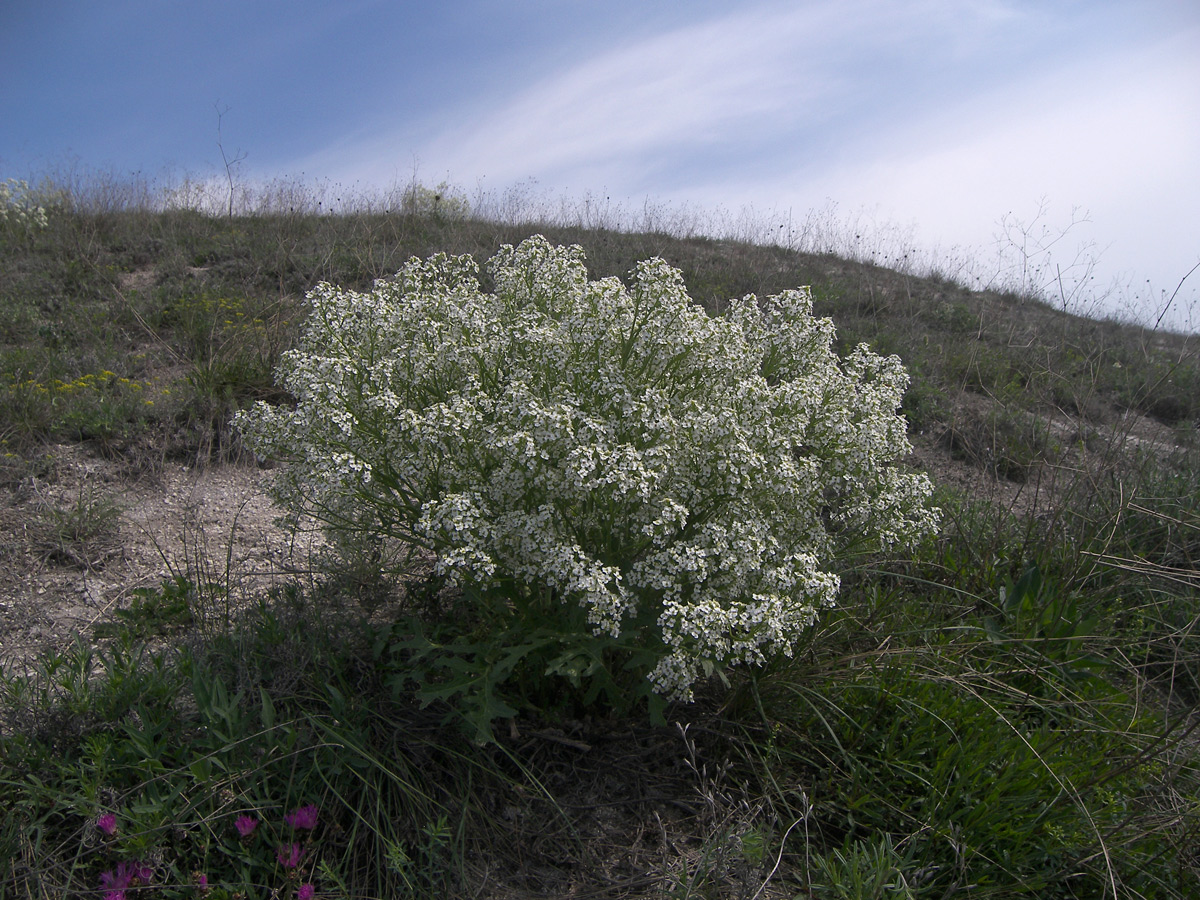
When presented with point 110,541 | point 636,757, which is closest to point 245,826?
point 636,757

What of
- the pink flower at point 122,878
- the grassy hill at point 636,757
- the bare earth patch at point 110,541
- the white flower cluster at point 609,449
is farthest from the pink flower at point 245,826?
the bare earth patch at point 110,541

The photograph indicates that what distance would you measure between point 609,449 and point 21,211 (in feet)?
37.4

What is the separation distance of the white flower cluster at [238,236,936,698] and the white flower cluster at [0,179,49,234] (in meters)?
9.02

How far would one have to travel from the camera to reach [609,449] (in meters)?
2.41

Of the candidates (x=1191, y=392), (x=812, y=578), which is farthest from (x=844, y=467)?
(x=1191, y=392)

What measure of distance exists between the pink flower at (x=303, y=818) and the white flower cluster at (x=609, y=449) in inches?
37.7

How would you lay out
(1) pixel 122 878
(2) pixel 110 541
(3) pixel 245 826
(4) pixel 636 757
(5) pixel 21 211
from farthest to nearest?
(5) pixel 21 211
(2) pixel 110 541
(4) pixel 636 757
(3) pixel 245 826
(1) pixel 122 878

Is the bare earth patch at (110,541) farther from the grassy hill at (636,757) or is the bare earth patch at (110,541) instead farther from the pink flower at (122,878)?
the pink flower at (122,878)

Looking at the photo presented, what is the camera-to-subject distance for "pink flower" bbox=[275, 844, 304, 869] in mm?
2312

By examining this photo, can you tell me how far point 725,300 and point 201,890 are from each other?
738cm

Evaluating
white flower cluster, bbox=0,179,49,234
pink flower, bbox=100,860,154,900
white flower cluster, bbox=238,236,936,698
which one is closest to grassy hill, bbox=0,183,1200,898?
pink flower, bbox=100,860,154,900

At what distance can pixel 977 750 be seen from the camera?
8.91 feet

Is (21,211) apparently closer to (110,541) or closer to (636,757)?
(110,541)

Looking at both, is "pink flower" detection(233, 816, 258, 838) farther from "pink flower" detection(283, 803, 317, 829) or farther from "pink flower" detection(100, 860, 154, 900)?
"pink flower" detection(100, 860, 154, 900)
